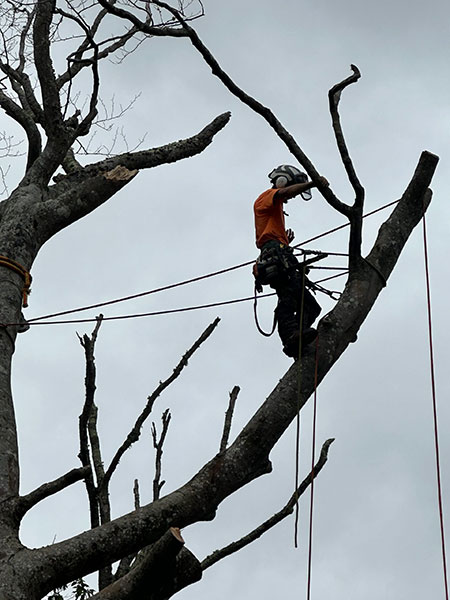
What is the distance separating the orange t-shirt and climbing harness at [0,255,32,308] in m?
1.68

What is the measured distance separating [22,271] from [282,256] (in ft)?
5.54

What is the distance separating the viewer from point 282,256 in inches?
236

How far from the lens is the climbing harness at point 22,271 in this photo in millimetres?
5160

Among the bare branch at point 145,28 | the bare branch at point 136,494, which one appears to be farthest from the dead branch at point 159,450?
the bare branch at point 145,28

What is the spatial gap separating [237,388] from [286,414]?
117 centimetres

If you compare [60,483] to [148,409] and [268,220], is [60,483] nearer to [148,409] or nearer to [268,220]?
[148,409]

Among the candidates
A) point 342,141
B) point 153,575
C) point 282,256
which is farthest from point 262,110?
point 153,575

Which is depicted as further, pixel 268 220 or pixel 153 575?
pixel 268 220

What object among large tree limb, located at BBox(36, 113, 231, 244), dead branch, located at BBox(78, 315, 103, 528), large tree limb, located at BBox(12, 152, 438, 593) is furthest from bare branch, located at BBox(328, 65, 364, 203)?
large tree limb, located at BBox(36, 113, 231, 244)

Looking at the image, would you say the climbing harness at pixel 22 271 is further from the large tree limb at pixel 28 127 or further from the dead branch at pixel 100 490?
the large tree limb at pixel 28 127

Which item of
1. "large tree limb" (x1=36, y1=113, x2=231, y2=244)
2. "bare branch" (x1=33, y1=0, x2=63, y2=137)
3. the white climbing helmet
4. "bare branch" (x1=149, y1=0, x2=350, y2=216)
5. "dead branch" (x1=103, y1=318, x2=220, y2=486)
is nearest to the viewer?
"bare branch" (x1=149, y1=0, x2=350, y2=216)

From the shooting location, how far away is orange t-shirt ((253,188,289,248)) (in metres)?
6.23

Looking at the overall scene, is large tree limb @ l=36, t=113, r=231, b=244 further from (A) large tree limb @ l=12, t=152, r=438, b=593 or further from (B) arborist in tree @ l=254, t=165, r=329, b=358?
(A) large tree limb @ l=12, t=152, r=438, b=593

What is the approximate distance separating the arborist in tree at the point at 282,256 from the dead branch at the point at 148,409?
50 cm
